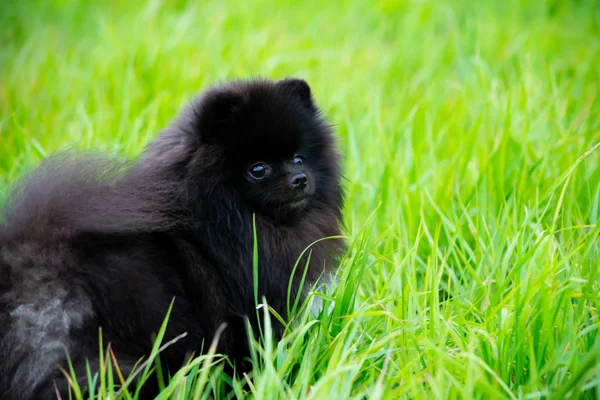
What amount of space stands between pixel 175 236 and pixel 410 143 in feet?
Result: 6.94

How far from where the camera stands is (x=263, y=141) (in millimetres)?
2953

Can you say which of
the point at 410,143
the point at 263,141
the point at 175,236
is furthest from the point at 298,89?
the point at 410,143

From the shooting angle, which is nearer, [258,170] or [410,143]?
[258,170]

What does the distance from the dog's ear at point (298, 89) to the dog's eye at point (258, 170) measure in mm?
452

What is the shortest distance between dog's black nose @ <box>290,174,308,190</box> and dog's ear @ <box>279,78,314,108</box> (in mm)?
487

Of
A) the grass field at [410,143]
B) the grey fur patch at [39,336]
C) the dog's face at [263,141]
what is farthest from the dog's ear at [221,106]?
the grey fur patch at [39,336]

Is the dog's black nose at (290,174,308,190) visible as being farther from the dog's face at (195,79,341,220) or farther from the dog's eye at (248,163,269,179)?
the dog's eye at (248,163,269,179)

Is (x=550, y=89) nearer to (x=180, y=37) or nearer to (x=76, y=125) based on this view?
(x=180, y=37)

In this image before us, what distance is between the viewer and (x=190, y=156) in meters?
2.91

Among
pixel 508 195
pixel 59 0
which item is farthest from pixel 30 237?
pixel 59 0

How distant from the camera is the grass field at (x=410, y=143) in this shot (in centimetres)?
242

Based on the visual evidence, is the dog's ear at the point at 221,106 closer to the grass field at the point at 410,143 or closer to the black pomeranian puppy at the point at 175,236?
the black pomeranian puppy at the point at 175,236

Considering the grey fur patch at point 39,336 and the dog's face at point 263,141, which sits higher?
the dog's face at point 263,141

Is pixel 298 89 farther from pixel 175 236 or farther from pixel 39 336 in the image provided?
pixel 39 336
